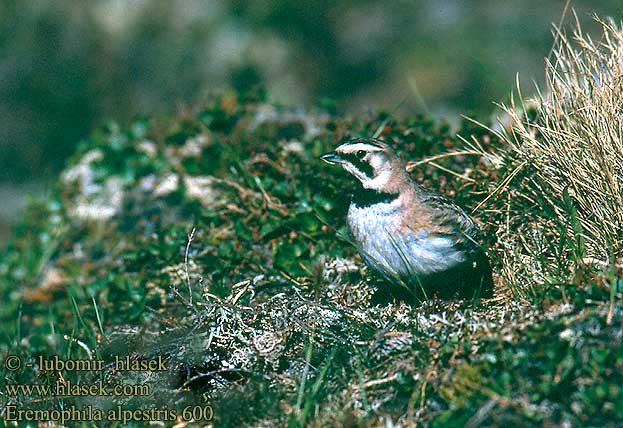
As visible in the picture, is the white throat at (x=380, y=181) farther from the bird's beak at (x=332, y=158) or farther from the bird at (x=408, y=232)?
the bird's beak at (x=332, y=158)

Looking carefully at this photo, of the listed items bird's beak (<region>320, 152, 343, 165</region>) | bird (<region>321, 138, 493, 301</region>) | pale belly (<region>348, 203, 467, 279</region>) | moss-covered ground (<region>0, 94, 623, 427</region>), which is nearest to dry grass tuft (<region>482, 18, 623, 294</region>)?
moss-covered ground (<region>0, 94, 623, 427</region>)

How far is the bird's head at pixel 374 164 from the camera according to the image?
5.04 meters

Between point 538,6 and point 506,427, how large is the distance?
10.3 metres

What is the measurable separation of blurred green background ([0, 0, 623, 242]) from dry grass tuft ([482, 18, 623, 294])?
5.51m

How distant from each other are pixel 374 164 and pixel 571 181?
4.64ft

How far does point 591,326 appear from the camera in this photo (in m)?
3.64

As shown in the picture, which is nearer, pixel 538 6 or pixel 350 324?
pixel 350 324

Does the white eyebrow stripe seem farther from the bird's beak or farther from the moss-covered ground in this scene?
the moss-covered ground

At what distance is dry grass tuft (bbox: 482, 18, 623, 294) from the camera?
4473 millimetres

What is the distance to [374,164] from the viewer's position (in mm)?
5051

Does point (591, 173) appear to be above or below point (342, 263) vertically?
above

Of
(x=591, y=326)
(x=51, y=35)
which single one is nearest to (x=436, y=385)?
(x=591, y=326)

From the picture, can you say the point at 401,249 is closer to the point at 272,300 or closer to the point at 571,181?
the point at 272,300

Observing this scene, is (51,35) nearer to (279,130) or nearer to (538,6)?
(279,130)
